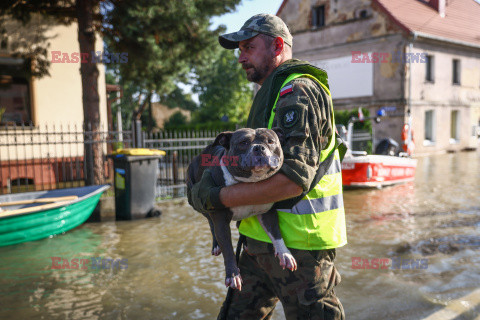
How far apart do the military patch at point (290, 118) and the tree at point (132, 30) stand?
312 inches

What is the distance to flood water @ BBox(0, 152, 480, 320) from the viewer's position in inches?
165

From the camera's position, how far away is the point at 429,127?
24.4 m

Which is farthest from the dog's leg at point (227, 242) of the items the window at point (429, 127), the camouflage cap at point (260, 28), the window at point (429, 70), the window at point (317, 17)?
the window at point (317, 17)

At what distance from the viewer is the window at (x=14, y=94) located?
38.5 feet

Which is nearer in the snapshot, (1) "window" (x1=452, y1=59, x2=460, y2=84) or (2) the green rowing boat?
(2) the green rowing boat

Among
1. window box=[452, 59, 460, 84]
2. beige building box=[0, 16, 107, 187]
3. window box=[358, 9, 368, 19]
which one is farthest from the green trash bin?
window box=[452, 59, 460, 84]

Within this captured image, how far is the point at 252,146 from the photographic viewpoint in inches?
67.9

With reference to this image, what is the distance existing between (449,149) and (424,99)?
4.09 metres

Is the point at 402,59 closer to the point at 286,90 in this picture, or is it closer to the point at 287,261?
the point at 286,90

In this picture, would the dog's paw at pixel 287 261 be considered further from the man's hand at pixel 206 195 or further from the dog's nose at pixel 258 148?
the dog's nose at pixel 258 148

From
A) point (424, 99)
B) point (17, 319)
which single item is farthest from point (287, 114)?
point (424, 99)

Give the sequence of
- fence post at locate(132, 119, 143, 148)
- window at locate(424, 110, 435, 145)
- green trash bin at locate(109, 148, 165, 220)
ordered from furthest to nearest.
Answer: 1. window at locate(424, 110, 435, 145)
2. fence post at locate(132, 119, 143, 148)
3. green trash bin at locate(109, 148, 165, 220)

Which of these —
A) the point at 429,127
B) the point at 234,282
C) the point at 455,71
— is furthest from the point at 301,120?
the point at 455,71

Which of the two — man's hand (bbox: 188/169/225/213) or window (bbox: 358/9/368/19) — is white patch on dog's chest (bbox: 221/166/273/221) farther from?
window (bbox: 358/9/368/19)
